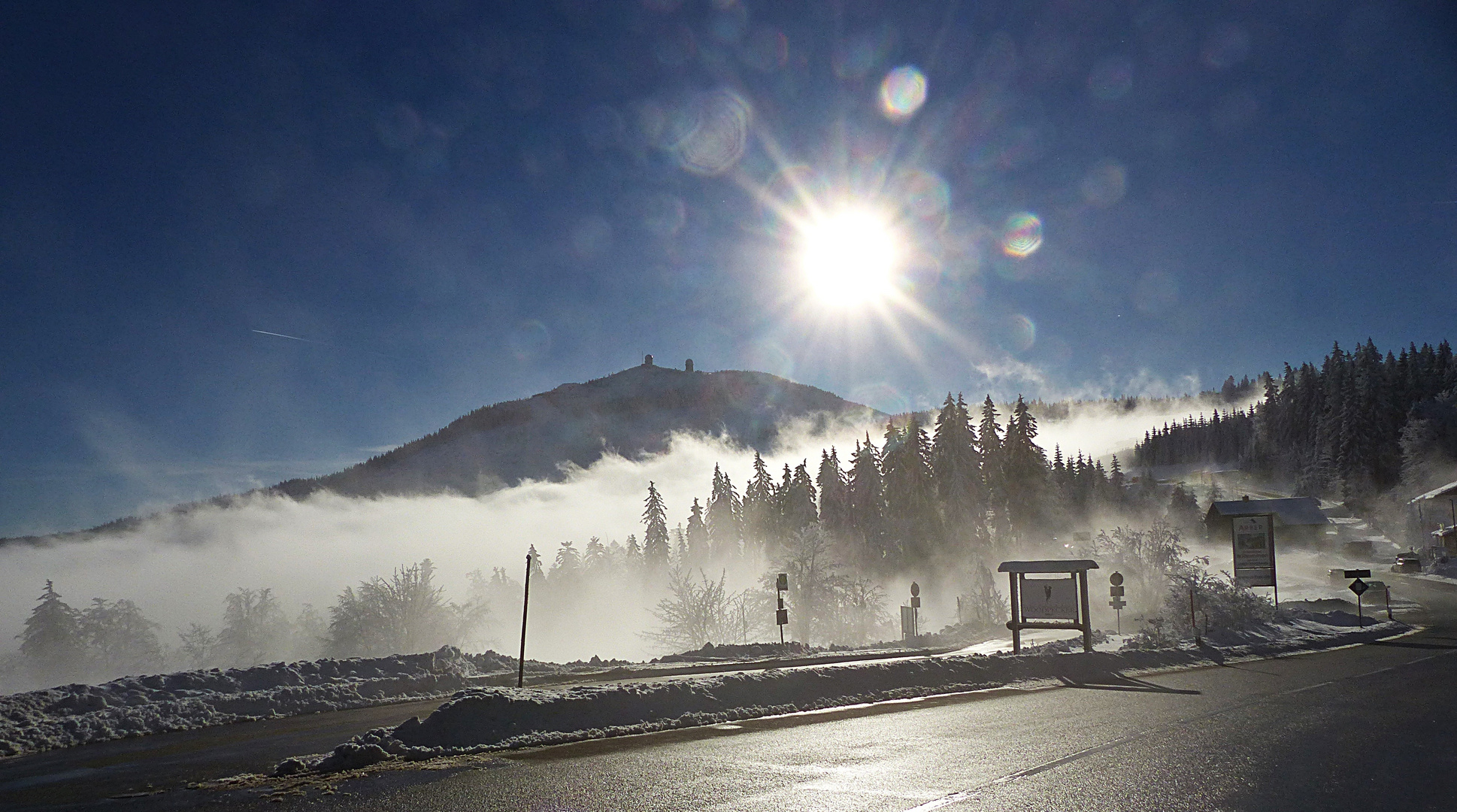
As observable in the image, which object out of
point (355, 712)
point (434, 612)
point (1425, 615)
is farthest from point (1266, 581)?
point (434, 612)

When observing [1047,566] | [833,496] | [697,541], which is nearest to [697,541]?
[697,541]

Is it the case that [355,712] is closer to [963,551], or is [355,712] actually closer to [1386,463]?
[963,551]

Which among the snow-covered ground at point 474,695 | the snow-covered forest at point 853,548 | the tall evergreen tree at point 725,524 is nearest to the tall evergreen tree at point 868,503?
the snow-covered forest at point 853,548

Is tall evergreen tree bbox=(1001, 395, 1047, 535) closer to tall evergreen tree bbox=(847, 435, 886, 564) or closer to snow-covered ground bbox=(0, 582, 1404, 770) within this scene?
tall evergreen tree bbox=(847, 435, 886, 564)

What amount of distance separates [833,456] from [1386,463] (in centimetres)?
8179

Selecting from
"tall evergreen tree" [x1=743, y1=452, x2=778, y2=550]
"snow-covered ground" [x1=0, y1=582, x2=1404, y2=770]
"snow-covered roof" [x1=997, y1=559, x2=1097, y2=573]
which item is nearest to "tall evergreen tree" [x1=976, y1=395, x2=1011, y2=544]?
"tall evergreen tree" [x1=743, y1=452, x2=778, y2=550]

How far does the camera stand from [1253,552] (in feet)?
116

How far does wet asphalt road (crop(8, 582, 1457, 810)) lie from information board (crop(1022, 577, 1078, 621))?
8.02m

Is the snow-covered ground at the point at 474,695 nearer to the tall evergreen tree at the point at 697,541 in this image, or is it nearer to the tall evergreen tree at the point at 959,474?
the tall evergreen tree at the point at 959,474

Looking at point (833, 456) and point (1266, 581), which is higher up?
point (833, 456)

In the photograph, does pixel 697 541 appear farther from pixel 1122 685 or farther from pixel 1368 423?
pixel 1368 423

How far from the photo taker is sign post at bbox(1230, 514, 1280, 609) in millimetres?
34844

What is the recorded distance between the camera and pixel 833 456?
7588 cm

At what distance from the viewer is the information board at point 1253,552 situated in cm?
3484
